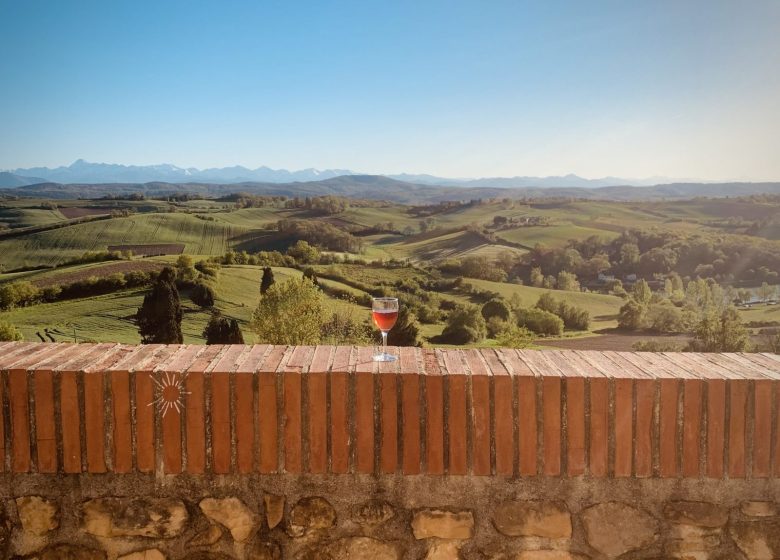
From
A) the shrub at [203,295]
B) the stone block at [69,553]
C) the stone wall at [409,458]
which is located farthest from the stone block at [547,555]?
the shrub at [203,295]

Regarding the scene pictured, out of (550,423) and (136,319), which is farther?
(136,319)

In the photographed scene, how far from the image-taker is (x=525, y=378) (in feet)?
4.57

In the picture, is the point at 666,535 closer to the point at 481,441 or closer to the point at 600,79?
the point at 481,441

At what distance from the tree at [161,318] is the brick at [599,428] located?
20.0m

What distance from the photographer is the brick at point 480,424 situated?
1393 millimetres

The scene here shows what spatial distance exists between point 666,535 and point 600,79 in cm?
4889

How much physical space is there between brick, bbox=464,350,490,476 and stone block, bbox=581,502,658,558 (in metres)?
0.28

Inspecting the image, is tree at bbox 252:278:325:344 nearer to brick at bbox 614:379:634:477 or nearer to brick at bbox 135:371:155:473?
brick at bbox 135:371:155:473

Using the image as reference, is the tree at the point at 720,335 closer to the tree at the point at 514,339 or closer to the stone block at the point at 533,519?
the tree at the point at 514,339

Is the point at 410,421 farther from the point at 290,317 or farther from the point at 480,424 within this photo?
the point at 290,317

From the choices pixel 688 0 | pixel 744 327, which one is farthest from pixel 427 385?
pixel 744 327

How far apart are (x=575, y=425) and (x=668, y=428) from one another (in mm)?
232

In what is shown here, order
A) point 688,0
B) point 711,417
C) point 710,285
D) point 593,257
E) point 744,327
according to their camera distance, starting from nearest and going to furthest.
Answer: point 711,417 < point 688,0 < point 744,327 < point 710,285 < point 593,257

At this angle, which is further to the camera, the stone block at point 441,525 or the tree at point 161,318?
the tree at point 161,318
